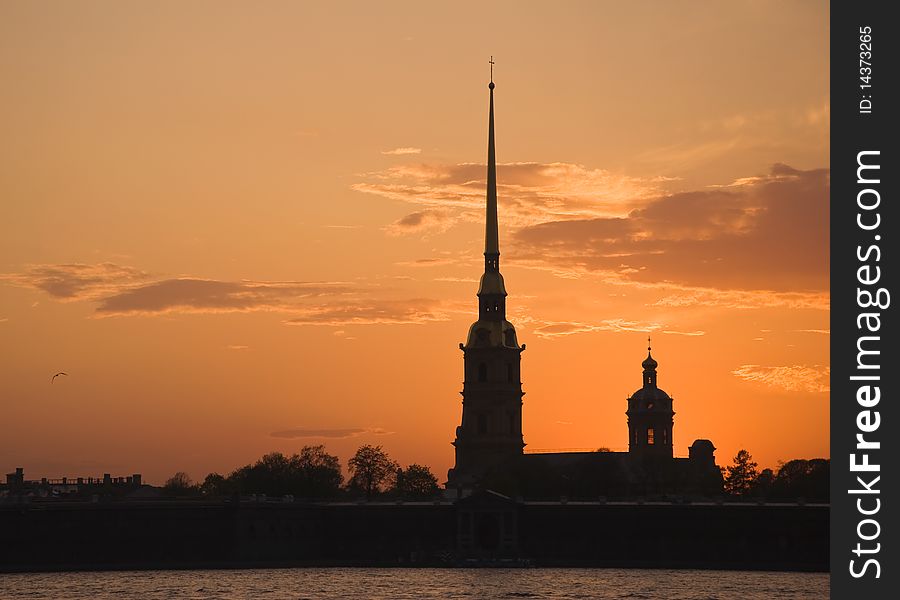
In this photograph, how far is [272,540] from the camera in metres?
156

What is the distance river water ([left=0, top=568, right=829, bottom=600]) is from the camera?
115 meters

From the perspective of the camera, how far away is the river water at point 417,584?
115m

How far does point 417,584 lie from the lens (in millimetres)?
127188
